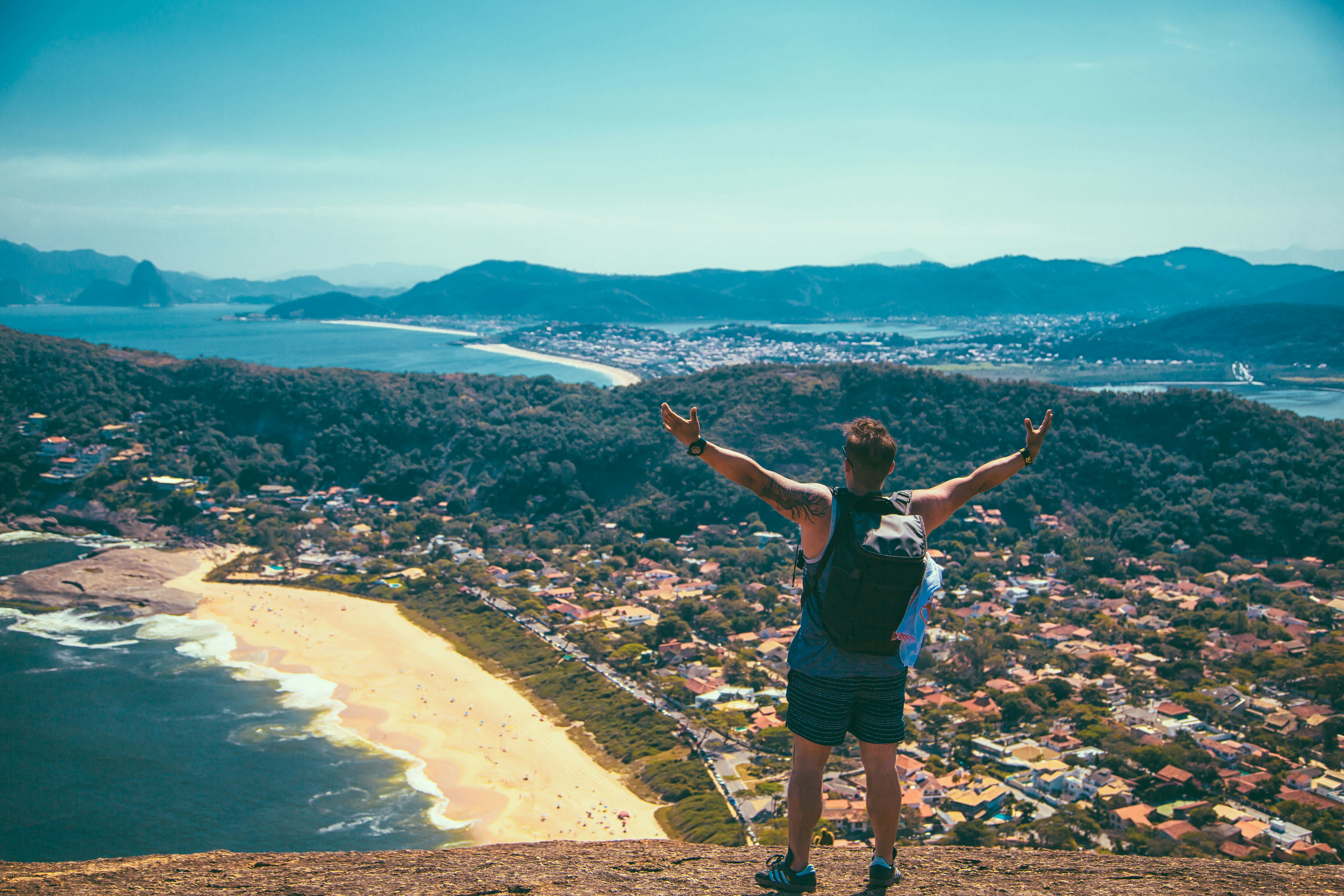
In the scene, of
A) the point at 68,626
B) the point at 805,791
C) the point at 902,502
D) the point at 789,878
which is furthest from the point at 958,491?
the point at 68,626

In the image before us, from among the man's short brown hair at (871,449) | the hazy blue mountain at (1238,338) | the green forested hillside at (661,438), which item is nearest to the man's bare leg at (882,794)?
the man's short brown hair at (871,449)

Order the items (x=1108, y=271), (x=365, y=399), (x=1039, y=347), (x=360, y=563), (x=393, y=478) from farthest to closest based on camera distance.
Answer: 1. (x=1108, y=271)
2. (x=1039, y=347)
3. (x=365, y=399)
4. (x=393, y=478)
5. (x=360, y=563)

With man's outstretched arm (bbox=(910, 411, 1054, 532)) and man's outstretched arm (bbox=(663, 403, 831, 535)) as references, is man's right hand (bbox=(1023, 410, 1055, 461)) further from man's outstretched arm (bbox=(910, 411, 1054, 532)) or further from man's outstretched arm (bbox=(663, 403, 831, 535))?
man's outstretched arm (bbox=(663, 403, 831, 535))

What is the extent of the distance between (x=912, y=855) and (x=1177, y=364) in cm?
10712

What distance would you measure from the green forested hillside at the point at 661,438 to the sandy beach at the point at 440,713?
12438 millimetres

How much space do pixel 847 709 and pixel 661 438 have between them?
41.9m

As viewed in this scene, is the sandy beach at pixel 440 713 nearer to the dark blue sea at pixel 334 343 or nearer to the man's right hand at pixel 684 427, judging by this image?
the man's right hand at pixel 684 427

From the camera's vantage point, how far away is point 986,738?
1809 centimetres

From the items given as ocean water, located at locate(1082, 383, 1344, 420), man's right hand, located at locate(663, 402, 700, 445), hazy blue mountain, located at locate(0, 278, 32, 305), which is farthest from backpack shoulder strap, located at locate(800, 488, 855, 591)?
hazy blue mountain, located at locate(0, 278, 32, 305)

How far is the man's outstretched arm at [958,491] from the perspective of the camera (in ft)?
10.7

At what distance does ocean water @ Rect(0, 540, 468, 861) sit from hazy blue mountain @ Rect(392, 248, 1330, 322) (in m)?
144

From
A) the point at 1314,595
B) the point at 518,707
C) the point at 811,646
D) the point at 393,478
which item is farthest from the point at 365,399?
the point at 811,646

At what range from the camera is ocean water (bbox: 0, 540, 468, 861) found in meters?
16.0

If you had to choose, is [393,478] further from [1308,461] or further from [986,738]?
[1308,461]
